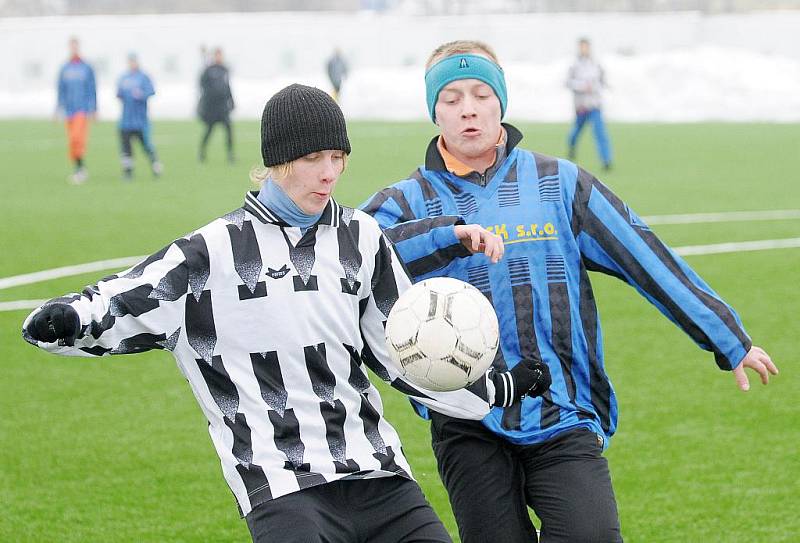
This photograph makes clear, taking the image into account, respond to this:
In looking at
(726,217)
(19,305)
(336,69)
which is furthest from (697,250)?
(336,69)

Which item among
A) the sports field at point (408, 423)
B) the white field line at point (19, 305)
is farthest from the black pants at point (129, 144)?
the white field line at point (19, 305)

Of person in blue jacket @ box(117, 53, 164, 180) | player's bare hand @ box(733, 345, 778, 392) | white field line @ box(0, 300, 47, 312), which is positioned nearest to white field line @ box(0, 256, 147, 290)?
white field line @ box(0, 300, 47, 312)

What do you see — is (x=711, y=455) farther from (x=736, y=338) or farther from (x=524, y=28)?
(x=524, y=28)

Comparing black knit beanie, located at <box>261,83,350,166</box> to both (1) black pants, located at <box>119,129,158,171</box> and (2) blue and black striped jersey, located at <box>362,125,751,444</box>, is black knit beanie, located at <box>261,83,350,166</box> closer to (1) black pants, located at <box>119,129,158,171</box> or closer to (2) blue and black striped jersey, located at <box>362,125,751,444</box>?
(2) blue and black striped jersey, located at <box>362,125,751,444</box>

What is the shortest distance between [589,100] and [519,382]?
19.1m

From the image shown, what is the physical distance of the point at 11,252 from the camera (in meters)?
13.9

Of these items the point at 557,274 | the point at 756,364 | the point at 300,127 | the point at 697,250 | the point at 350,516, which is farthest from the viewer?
the point at 697,250

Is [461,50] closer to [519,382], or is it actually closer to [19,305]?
[519,382]

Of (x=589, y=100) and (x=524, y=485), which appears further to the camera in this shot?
(x=589, y=100)

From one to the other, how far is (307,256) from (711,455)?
11.7 ft

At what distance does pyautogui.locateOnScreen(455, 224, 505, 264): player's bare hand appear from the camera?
13.8 ft

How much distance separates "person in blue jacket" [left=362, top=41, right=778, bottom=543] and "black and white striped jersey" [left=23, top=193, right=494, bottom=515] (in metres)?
0.59

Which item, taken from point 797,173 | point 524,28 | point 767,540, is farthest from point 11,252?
point 524,28

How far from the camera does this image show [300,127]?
13.3ft
